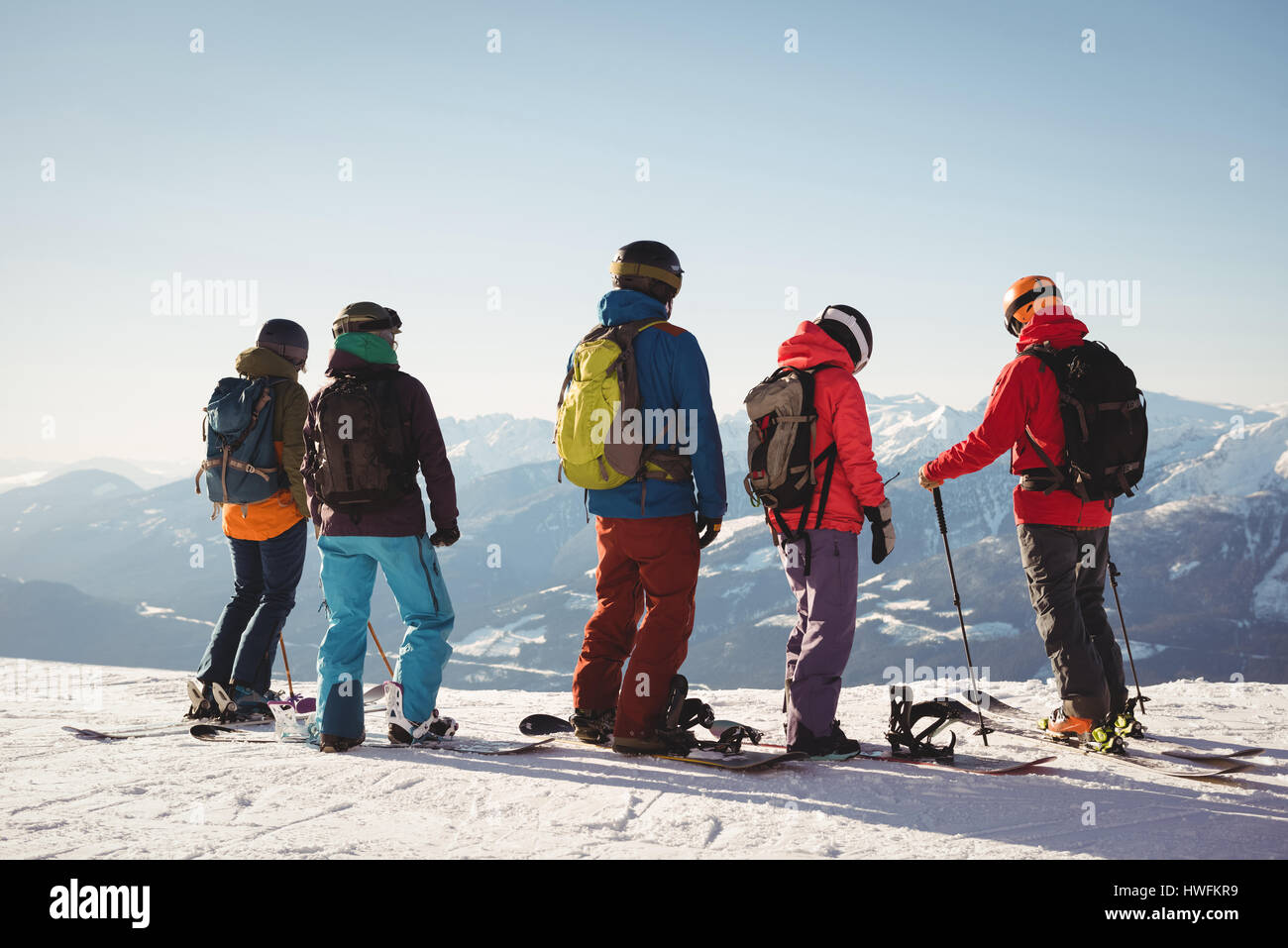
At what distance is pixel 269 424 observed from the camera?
7629 mm

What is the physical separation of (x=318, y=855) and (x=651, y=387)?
3435mm

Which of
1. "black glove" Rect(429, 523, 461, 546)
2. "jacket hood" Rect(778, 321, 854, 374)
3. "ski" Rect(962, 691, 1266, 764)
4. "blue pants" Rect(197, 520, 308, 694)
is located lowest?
"ski" Rect(962, 691, 1266, 764)

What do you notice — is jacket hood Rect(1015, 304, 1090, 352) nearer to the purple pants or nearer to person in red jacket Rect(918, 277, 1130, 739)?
person in red jacket Rect(918, 277, 1130, 739)

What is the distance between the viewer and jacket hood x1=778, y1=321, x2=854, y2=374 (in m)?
6.11

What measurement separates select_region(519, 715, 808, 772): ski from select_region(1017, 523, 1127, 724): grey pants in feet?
7.23

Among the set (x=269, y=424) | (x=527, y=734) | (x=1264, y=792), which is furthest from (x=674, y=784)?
(x=269, y=424)

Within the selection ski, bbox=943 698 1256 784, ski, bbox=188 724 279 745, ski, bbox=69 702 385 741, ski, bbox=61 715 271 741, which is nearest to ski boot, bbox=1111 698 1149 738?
ski, bbox=943 698 1256 784

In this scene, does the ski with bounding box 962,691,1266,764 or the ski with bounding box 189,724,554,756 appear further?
the ski with bounding box 189,724,554,756

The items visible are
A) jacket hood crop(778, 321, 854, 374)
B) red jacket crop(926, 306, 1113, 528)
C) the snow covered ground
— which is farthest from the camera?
red jacket crop(926, 306, 1113, 528)

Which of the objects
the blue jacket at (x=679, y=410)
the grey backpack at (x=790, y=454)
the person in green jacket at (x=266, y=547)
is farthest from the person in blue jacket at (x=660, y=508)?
the person in green jacket at (x=266, y=547)

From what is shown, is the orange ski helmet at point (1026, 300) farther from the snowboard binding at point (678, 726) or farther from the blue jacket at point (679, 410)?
the snowboard binding at point (678, 726)

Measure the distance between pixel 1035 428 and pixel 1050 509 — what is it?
2.06ft
